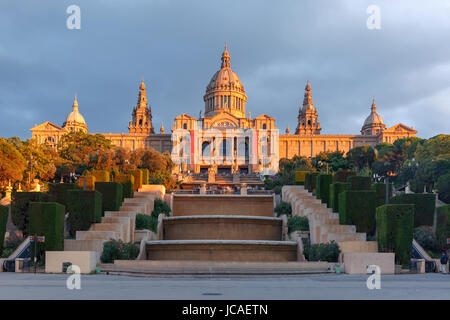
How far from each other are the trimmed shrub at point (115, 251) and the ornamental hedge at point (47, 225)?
6.06 ft

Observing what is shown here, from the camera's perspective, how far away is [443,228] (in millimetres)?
24016

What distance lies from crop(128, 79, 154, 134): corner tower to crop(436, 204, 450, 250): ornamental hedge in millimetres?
109502

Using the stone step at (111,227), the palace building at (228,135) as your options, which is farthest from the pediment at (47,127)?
the stone step at (111,227)

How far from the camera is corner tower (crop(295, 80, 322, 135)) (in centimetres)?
13012

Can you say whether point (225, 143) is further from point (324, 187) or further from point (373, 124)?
point (324, 187)

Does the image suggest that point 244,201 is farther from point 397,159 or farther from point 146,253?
point 397,159

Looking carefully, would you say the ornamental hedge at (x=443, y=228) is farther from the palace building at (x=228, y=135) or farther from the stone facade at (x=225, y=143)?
the stone facade at (x=225, y=143)

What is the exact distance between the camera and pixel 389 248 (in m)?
21.5

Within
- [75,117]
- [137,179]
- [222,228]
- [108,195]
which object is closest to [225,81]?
[75,117]

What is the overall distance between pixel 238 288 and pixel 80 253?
318 inches

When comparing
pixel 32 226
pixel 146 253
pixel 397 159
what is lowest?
pixel 146 253
